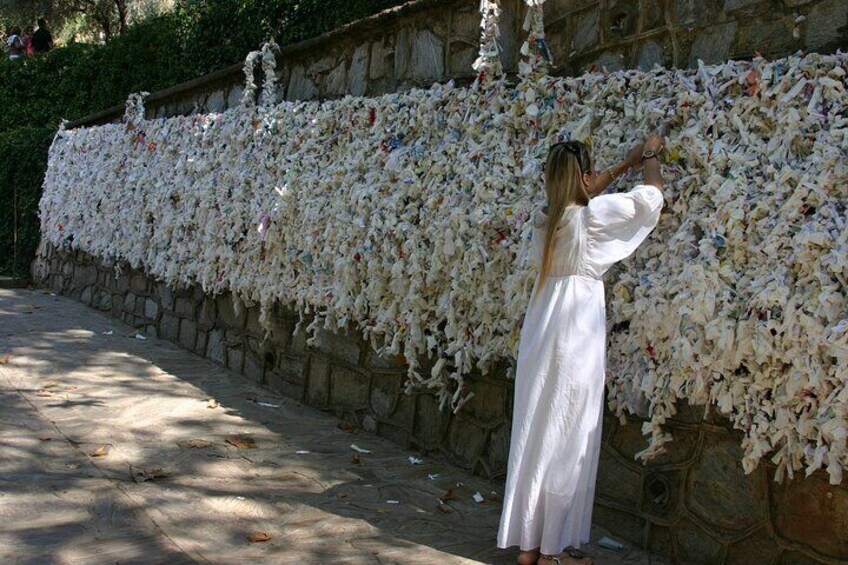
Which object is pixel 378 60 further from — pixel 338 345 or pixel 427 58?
pixel 338 345

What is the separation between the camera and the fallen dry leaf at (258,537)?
4.27 metres

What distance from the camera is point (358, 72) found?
6980 millimetres

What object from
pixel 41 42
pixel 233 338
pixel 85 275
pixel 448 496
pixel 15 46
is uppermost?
pixel 41 42

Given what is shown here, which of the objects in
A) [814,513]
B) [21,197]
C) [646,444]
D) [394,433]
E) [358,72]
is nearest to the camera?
[814,513]

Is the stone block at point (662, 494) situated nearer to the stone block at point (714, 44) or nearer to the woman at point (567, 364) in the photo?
the woman at point (567, 364)

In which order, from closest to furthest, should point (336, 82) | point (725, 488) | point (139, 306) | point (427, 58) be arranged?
point (725, 488) < point (427, 58) < point (336, 82) < point (139, 306)

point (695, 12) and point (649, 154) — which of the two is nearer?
point (649, 154)

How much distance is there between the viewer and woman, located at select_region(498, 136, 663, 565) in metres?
3.89

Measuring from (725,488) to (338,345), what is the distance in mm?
3292

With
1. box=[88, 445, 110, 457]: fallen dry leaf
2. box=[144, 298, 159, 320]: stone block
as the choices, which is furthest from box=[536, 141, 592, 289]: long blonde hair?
box=[144, 298, 159, 320]: stone block

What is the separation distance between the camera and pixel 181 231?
8.71 meters

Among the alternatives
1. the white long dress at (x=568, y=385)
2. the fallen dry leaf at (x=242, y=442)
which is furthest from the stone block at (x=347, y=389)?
the white long dress at (x=568, y=385)

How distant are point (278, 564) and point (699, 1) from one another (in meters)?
3.27

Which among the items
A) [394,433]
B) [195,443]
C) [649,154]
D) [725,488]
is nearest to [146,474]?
[195,443]
